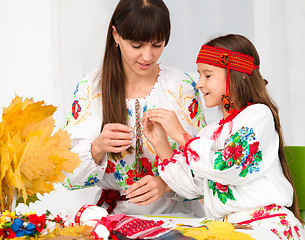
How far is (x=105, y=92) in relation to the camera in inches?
73.4

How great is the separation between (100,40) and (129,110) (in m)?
1.21

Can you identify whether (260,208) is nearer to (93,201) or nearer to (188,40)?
(93,201)

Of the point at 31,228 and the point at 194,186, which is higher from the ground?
the point at 31,228

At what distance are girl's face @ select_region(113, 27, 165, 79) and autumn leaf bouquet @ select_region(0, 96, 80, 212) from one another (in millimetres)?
673

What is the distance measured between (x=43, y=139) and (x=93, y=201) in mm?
926

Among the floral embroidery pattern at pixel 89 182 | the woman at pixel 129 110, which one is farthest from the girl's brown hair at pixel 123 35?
the floral embroidery pattern at pixel 89 182

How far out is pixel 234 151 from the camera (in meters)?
1.47

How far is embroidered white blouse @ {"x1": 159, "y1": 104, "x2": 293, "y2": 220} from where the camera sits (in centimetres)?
148

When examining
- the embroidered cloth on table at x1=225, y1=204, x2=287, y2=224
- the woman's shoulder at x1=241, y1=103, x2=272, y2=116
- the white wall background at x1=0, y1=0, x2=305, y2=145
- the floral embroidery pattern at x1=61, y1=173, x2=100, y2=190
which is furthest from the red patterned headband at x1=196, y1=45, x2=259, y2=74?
the white wall background at x1=0, y1=0, x2=305, y2=145

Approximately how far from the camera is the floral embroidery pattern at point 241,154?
4.80ft

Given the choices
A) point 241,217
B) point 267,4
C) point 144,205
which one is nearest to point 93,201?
point 144,205

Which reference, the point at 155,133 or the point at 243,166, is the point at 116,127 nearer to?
the point at 155,133

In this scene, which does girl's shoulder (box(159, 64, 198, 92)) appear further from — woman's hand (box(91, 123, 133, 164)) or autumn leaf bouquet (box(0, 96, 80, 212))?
autumn leaf bouquet (box(0, 96, 80, 212))

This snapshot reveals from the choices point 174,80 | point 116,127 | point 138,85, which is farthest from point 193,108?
point 116,127
